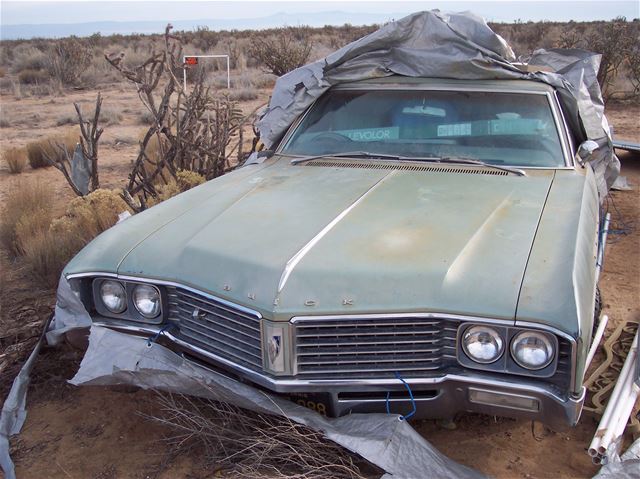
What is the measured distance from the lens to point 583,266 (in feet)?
9.73

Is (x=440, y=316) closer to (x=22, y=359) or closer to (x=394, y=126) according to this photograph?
(x=394, y=126)

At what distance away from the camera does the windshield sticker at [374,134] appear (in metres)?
4.41

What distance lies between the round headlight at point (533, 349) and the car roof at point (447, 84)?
2.22m

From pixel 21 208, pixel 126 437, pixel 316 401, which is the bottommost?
pixel 21 208

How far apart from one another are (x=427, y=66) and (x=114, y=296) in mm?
2668

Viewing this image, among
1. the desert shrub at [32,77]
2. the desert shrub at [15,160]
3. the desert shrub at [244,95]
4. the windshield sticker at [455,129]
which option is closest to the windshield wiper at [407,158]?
the windshield sticker at [455,129]

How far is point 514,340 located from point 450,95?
2225 millimetres

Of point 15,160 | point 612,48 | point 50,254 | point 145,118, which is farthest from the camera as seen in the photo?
point 612,48

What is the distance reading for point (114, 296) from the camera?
336cm

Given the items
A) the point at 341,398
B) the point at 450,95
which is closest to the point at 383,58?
the point at 450,95

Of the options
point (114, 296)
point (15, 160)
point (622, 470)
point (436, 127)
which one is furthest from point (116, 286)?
point (15, 160)

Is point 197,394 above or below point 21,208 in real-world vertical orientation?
above

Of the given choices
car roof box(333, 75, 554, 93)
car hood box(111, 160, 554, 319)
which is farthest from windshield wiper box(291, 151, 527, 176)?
car roof box(333, 75, 554, 93)

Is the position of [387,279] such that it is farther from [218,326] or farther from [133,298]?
[133,298]
